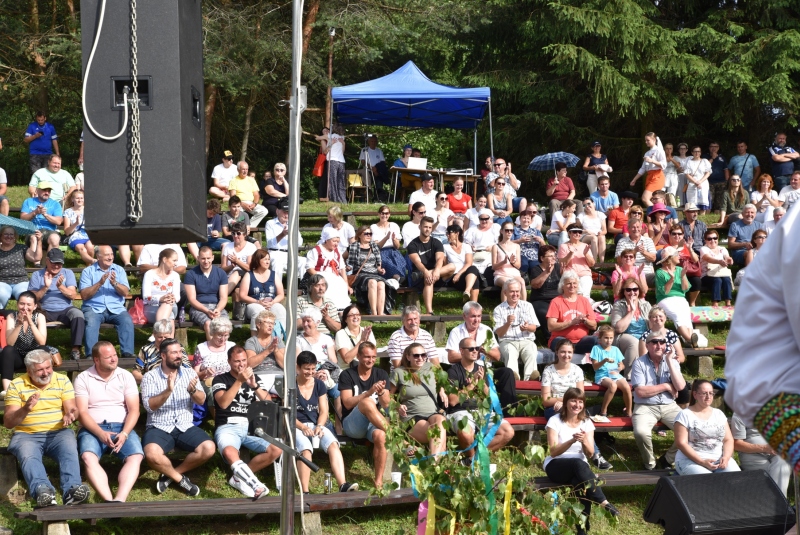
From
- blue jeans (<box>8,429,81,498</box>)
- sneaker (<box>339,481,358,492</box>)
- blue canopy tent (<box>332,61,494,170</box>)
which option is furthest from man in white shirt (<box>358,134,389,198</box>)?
blue jeans (<box>8,429,81,498</box>)

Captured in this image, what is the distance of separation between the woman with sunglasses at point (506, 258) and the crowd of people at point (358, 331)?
30 mm

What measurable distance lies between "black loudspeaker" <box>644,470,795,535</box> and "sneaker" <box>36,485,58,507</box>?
372 cm

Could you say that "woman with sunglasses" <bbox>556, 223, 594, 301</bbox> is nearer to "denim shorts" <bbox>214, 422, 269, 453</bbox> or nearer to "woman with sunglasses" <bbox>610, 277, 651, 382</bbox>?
"woman with sunglasses" <bbox>610, 277, 651, 382</bbox>

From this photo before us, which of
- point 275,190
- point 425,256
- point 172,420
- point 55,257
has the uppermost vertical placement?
point 275,190

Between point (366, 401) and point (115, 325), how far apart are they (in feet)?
8.92

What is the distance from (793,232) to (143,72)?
2938mm

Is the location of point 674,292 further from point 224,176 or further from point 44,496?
point 44,496

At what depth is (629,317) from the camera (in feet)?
29.4

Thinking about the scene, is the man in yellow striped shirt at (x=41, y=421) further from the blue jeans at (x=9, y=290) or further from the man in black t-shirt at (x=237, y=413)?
the blue jeans at (x=9, y=290)

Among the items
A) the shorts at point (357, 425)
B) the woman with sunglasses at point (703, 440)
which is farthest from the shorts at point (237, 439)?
the woman with sunglasses at point (703, 440)

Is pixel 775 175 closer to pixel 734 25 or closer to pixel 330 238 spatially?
pixel 734 25

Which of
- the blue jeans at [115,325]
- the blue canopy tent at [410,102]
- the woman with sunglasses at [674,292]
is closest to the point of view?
the blue jeans at [115,325]

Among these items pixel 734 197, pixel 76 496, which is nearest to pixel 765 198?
pixel 734 197

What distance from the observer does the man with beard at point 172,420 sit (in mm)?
6824
